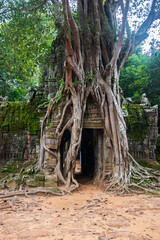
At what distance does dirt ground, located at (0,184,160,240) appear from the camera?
2529 mm

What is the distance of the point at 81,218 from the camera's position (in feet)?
10.5

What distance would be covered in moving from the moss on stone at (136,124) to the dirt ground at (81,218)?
3.02m

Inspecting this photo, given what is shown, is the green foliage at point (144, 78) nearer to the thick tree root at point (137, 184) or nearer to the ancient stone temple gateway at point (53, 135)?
the ancient stone temple gateway at point (53, 135)

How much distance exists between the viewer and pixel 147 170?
6.18 meters

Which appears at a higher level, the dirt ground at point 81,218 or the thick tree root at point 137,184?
the thick tree root at point 137,184

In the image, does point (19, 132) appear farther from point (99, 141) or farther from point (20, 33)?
point (20, 33)

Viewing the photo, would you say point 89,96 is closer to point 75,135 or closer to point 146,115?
point 75,135

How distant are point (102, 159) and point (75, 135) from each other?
142 cm

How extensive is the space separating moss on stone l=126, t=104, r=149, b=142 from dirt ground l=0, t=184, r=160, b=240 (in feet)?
9.90

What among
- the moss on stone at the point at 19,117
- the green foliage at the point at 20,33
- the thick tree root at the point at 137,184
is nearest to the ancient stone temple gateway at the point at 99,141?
the thick tree root at the point at 137,184

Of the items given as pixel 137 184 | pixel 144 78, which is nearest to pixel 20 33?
pixel 137 184

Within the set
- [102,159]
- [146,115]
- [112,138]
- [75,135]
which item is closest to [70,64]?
[75,135]

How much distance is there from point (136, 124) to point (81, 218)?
16.7ft

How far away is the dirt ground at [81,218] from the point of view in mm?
2529
